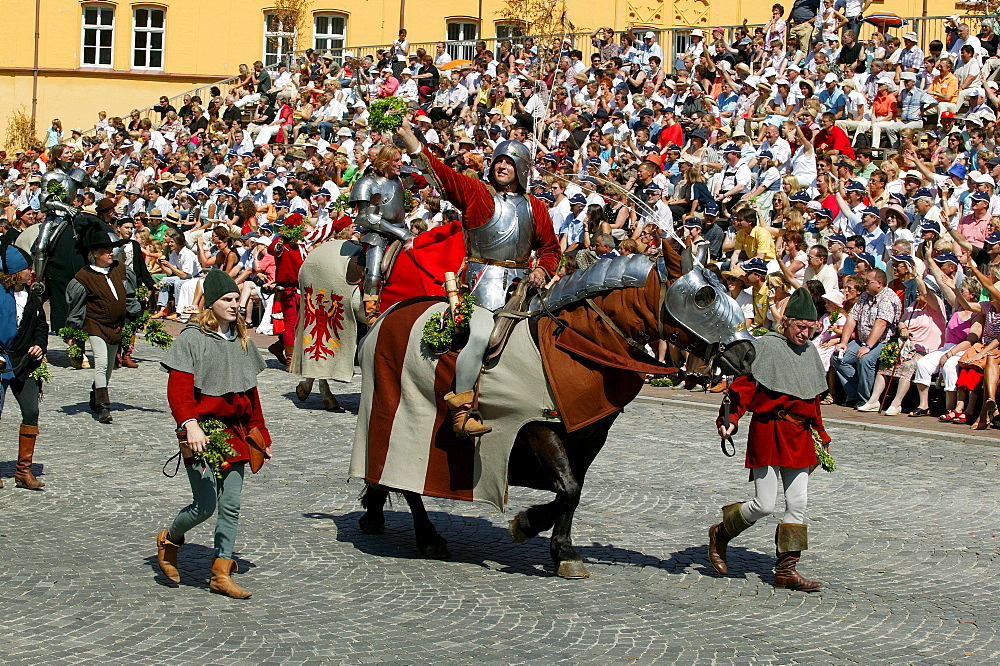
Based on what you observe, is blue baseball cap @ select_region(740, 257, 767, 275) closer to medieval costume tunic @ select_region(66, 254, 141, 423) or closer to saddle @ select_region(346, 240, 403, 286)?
saddle @ select_region(346, 240, 403, 286)

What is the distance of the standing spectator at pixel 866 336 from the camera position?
1482 cm

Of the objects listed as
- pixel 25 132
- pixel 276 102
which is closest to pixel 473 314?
pixel 276 102

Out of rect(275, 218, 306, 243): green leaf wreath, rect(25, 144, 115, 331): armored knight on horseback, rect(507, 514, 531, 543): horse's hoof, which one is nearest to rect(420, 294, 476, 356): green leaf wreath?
rect(507, 514, 531, 543): horse's hoof

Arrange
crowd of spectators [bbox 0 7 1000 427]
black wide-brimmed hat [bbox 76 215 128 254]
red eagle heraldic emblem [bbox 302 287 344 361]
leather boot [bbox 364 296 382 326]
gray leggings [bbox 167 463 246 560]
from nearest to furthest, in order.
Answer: gray leggings [bbox 167 463 246 560] < leather boot [bbox 364 296 382 326] < black wide-brimmed hat [bbox 76 215 128 254] < red eagle heraldic emblem [bbox 302 287 344 361] < crowd of spectators [bbox 0 7 1000 427]

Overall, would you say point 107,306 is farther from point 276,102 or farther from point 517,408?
point 276,102

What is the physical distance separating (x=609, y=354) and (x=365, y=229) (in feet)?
19.2

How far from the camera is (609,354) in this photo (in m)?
7.44

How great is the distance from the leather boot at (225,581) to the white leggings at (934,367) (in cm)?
923

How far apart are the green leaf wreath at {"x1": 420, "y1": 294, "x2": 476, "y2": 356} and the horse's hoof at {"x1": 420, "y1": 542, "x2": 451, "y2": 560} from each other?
1.17m

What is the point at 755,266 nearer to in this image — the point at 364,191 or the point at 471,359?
the point at 364,191

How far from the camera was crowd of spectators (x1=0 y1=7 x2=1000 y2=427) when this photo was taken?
1488 cm

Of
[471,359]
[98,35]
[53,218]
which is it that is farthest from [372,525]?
[98,35]

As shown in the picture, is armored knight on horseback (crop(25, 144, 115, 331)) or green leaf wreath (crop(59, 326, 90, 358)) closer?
green leaf wreath (crop(59, 326, 90, 358))

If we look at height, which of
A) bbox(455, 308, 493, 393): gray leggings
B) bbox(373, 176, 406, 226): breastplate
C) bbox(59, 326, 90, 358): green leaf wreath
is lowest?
bbox(59, 326, 90, 358): green leaf wreath
